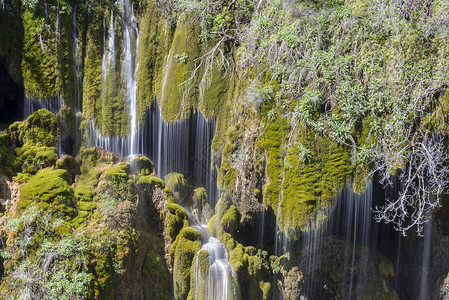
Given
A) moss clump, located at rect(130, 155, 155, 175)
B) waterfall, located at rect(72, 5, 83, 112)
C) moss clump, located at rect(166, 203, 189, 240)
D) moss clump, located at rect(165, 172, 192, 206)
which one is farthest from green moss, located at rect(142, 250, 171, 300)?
waterfall, located at rect(72, 5, 83, 112)

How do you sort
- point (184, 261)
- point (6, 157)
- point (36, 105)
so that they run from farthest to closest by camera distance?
point (36, 105), point (6, 157), point (184, 261)

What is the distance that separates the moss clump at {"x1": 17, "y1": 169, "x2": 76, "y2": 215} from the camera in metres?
7.60

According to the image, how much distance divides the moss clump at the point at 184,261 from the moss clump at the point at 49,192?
7.55 feet

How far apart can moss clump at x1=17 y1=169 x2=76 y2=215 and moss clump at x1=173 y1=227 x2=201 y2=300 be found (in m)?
2.30

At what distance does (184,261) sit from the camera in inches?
328

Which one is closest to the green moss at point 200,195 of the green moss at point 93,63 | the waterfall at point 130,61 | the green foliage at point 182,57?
the waterfall at point 130,61

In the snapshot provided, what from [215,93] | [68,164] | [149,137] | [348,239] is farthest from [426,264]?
[68,164]

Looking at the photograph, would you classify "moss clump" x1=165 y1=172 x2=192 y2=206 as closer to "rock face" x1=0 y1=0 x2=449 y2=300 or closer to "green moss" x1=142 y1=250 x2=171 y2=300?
"rock face" x1=0 y1=0 x2=449 y2=300

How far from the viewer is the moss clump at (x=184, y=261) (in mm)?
8273

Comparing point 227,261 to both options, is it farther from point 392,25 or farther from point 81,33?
point 81,33

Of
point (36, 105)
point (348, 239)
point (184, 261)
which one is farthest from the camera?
point (36, 105)

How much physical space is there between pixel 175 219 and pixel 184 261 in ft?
3.25

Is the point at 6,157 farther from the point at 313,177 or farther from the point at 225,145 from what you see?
the point at 313,177

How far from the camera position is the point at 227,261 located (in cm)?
845
